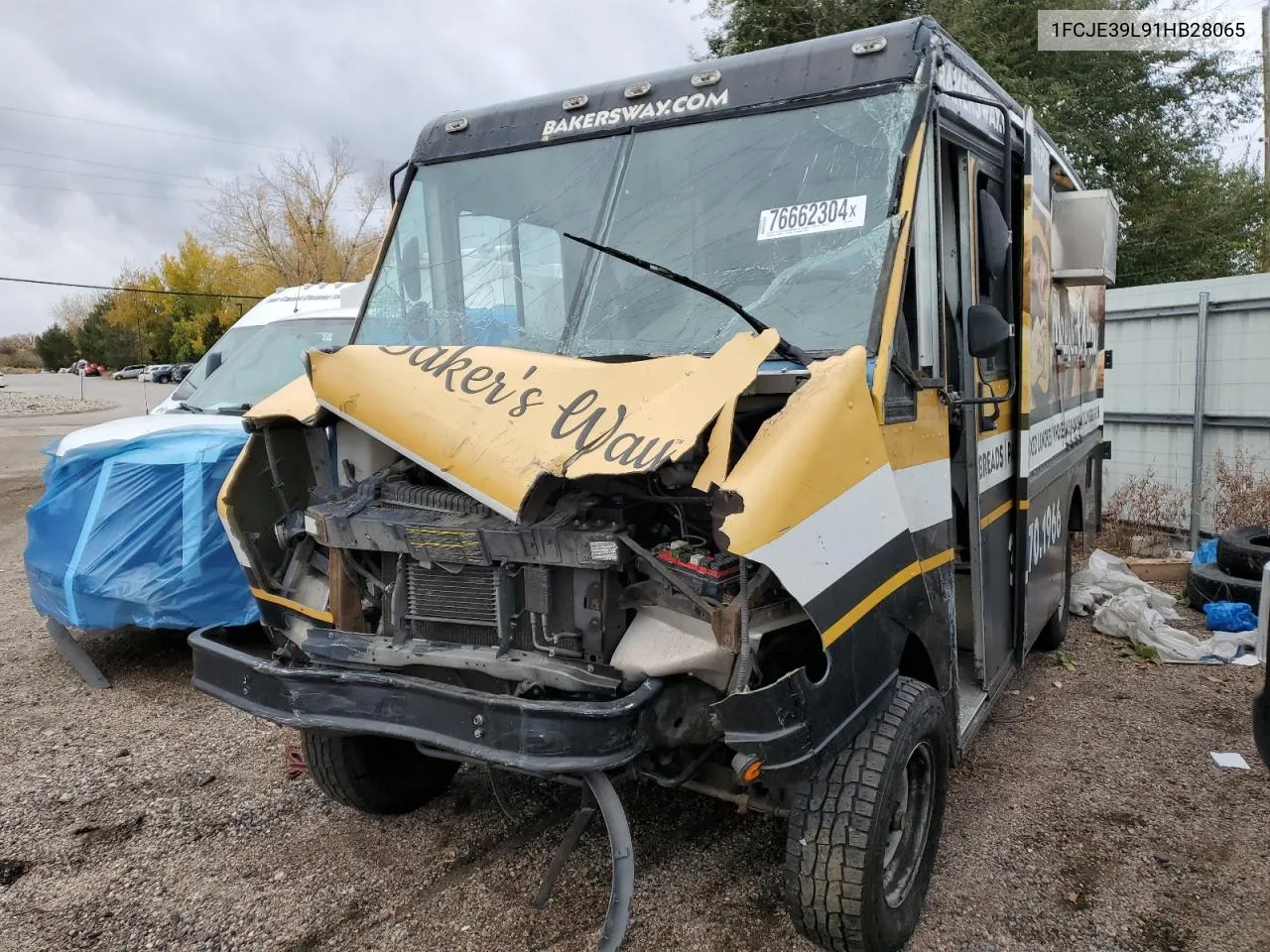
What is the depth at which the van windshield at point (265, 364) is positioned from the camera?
23.3ft

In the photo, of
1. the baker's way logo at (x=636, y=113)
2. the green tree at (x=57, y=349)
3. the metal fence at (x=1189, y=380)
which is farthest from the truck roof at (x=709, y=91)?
the green tree at (x=57, y=349)

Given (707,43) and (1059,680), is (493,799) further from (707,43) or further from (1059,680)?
(707,43)

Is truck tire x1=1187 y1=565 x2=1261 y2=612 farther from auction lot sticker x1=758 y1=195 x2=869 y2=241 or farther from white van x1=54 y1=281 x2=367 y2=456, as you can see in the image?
white van x1=54 y1=281 x2=367 y2=456

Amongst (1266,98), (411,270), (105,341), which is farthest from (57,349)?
(411,270)

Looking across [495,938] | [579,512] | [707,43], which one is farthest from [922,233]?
[707,43]

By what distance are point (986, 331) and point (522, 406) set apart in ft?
5.29

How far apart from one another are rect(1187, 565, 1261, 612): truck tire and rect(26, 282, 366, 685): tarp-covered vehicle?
6315 millimetres

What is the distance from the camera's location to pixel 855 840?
2.62 metres

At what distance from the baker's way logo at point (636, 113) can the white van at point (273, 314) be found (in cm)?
→ 439

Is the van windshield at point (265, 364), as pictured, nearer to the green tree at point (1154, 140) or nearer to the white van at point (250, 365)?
the white van at point (250, 365)

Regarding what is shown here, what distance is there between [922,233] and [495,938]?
2.82 meters

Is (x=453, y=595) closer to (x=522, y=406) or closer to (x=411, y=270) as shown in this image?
(x=522, y=406)

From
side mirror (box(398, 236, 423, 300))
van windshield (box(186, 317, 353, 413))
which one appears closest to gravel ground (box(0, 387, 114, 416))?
van windshield (box(186, 317, 353, 413))

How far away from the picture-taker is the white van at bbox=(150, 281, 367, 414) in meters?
8.00
